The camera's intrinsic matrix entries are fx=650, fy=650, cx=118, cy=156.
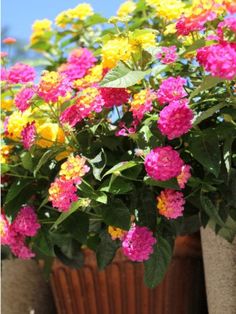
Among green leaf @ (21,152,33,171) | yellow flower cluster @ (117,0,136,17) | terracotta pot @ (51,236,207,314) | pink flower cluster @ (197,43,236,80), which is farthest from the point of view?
yellow flower cluster @ (117,0,136,17)

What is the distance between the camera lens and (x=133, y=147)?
4.23 feet

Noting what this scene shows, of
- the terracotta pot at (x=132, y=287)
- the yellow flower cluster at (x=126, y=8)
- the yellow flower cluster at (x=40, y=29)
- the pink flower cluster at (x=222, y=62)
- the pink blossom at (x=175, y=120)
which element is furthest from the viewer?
the yellow flower cluster at (x=40, y=29)

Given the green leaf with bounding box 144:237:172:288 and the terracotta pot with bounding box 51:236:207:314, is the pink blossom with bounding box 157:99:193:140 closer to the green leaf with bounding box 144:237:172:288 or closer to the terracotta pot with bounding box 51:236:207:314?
the green leaf with bounding box 144:237:172:288

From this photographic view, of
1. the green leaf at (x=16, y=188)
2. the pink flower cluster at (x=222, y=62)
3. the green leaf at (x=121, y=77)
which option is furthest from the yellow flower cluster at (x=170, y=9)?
the green leaf at (x=16, y=188)

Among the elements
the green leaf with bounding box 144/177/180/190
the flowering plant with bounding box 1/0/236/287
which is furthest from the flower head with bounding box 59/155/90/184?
the green leaf with bounding box 144/177/180/190

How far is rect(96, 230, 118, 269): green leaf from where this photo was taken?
1361 mm

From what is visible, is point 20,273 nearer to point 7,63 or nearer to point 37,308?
point 37,308

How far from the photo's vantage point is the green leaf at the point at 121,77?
1.14m

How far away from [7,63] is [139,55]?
0.42m

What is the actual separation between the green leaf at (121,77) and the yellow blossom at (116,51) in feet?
0.20

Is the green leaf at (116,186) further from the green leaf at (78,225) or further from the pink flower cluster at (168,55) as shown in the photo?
the pink flower cluster at (168,55)

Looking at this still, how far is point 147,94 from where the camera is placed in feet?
3.92

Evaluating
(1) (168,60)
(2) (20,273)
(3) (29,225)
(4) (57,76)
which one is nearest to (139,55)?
(1) (168,60)

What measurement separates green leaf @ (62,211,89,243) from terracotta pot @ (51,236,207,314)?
32cm
